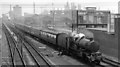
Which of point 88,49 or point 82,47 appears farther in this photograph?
point 82,47

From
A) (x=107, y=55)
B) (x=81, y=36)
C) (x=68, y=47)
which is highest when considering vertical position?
(x=81, y=36)

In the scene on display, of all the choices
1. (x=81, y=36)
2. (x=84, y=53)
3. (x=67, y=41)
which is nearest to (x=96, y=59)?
(x=84, y=53)

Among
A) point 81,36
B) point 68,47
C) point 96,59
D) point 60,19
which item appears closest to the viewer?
point 96,59

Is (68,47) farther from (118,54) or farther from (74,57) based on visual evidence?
(118,54)

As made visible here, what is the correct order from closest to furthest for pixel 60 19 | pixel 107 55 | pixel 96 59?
pixel 96 59
pixel 107 55
pixel 60 19

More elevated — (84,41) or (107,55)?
(84,41)

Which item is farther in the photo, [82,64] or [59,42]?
[59,42]

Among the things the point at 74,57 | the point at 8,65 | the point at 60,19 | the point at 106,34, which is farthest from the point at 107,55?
the point at 60,19

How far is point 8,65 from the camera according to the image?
2092cm

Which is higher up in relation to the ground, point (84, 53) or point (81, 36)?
point (81, 36)

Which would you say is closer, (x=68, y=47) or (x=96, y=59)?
(x=96, y=59)

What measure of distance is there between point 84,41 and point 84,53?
48.3 inches

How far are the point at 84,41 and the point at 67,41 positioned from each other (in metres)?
3.68

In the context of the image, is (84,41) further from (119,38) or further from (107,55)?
(107,55)
